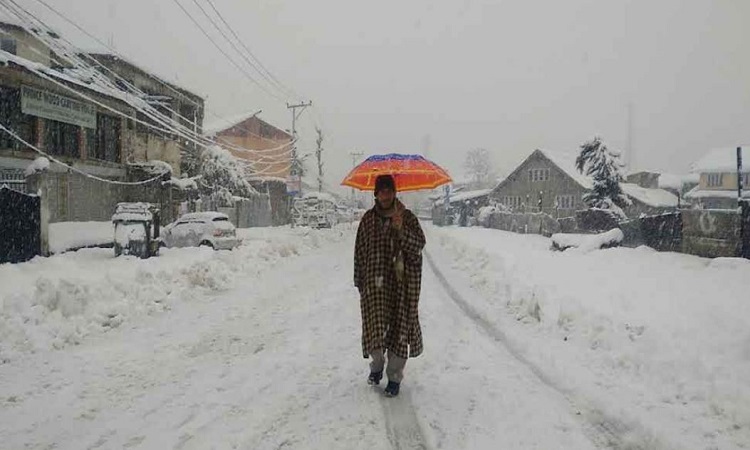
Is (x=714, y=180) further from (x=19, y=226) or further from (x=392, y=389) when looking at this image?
(x=19, y=226)

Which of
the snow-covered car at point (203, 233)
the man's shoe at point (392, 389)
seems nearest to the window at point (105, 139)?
the snow-covered car at point (203, 233)

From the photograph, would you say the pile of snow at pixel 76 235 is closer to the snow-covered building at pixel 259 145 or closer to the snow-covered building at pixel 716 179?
the snow-covered building at pixel 259 145

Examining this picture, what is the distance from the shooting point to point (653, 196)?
46.9 meters

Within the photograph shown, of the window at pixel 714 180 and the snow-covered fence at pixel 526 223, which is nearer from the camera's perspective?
the snow-covered fence at pixel 526 223

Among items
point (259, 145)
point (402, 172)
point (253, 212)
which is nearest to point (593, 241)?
point (402, 172)

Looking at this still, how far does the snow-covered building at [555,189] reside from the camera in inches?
1672

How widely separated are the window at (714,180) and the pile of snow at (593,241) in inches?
1223

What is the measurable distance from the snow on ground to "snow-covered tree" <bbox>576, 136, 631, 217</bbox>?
1845 cm

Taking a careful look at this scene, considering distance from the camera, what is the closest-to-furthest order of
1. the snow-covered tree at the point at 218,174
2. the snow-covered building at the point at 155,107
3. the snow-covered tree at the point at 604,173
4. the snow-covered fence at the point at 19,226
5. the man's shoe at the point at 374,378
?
the man's shoe at the point at 374,378, the snow-covered fence at the point at 19,226, the snow-covered building at the point at 155,107, the snow-covered tree at the point at 604,173, the snow-covered tree at the point at 218,174

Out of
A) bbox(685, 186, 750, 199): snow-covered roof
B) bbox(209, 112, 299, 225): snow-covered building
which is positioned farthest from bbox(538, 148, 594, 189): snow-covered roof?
bbox(209, 112, 299, 225): snow-covered building

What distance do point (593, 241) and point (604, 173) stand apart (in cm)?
1390

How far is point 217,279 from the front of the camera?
1074 cm

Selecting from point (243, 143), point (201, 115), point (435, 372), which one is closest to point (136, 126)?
point (201, 115)

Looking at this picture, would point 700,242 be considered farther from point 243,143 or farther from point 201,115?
point 243,143
